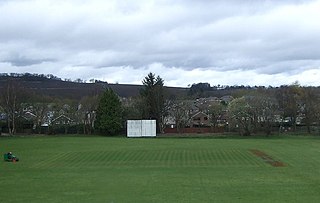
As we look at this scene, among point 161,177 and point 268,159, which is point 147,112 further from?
point 161,177

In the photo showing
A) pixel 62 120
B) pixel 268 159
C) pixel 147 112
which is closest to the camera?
pixel 268 159

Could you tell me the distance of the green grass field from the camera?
74.0ft

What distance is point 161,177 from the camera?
100ft

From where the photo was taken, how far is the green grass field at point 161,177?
2256cm

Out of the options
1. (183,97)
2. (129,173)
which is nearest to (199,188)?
(129,173)

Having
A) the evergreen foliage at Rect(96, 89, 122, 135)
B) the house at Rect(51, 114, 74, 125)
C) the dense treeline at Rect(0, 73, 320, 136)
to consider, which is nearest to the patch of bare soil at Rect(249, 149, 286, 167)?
the dense treeline at Rect(0, 73, 320, 136)

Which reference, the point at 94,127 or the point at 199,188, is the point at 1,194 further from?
the point at 94,127

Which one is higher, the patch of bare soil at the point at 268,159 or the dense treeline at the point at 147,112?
the dense treeline at the point at 147,112

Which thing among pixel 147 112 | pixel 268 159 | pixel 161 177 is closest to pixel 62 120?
pixel 147 112

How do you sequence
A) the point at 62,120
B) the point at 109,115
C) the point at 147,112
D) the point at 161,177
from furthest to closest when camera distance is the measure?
the point at 62,120
the point at 147,112
the point at 109,115
the point at 161,177

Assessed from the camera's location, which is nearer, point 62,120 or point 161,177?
point 161,177

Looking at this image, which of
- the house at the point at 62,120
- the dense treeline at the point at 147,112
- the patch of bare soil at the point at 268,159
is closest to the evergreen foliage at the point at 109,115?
the dense treeline at the point at 147,112

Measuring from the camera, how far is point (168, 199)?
843 inches

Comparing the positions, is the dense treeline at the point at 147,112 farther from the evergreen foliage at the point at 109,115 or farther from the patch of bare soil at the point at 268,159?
the patch of bare soil at the point at 268,159
